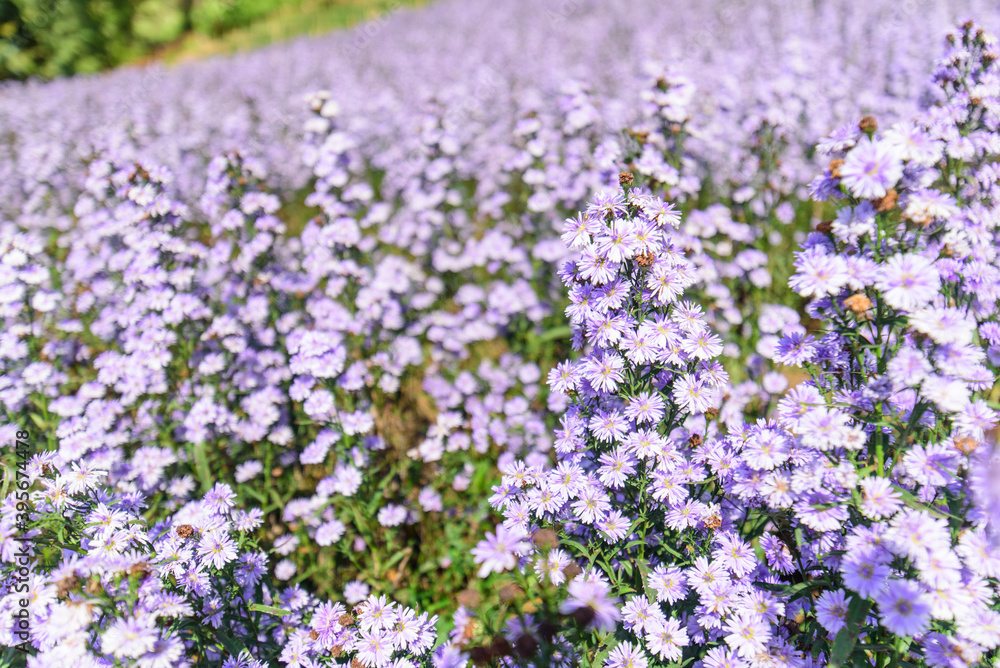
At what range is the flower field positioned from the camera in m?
1.64

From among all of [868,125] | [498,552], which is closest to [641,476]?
[498,552]

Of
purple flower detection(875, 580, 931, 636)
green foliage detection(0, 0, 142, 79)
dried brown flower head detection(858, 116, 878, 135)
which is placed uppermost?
→ green foliage detection(0, 0, 142, 79)

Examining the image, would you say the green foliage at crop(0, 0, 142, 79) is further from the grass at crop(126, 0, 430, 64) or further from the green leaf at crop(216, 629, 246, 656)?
the green leaf at crop(216, 629, 246, 656)

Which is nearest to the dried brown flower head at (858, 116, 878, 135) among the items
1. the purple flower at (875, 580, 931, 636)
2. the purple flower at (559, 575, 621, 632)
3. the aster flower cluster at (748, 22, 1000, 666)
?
the aster flower cluster at (748, 22, 1000, 666)

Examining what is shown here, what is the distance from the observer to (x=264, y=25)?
73.0 feet

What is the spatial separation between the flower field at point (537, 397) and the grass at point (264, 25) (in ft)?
47.3

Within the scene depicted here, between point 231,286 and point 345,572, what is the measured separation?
191cm

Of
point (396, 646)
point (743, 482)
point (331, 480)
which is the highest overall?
point (743, 482)

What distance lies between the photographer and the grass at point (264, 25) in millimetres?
18297

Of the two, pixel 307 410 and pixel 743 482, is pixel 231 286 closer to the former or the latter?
pixel 307 410

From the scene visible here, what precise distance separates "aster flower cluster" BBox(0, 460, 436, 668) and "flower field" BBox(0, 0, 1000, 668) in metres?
0.02

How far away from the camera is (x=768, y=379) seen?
337 cm

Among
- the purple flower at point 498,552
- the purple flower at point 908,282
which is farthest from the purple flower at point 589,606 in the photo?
the purple flower at point 908,282

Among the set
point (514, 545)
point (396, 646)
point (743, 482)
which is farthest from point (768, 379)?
point (396, 646)
